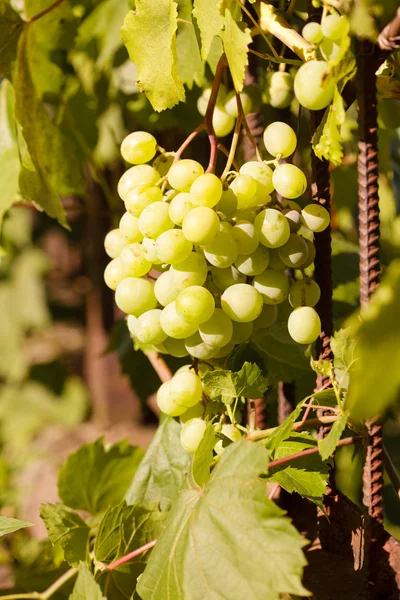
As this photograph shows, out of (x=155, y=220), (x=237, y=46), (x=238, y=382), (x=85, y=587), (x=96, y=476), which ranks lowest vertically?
(x=96, y=476)

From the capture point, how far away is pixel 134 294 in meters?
0.52

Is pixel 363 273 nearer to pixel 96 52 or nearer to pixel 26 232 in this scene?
pixel 96 52

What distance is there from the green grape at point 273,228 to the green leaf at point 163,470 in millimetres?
260

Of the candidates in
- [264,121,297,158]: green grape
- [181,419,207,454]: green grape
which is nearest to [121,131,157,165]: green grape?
[264,121,297,158]: green grape

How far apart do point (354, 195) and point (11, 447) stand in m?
1.53

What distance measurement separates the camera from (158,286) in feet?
1.67

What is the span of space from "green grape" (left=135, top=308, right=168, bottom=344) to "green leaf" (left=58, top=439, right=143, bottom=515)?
0.27 m

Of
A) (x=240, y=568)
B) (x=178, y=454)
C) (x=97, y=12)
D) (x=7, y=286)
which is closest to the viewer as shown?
(x=240, y=568)

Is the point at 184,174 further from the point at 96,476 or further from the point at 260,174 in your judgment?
the point at 96,476

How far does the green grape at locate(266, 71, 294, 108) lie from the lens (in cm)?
57

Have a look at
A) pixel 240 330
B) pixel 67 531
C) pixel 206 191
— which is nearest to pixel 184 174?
pixel 206 191

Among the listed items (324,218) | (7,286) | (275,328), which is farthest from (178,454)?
(7,286)

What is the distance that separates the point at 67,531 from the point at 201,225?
1.04 ft

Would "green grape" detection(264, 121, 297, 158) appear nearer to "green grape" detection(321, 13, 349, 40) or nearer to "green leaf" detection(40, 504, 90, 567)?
"green grape" detection(321, 13, 349, 40)
